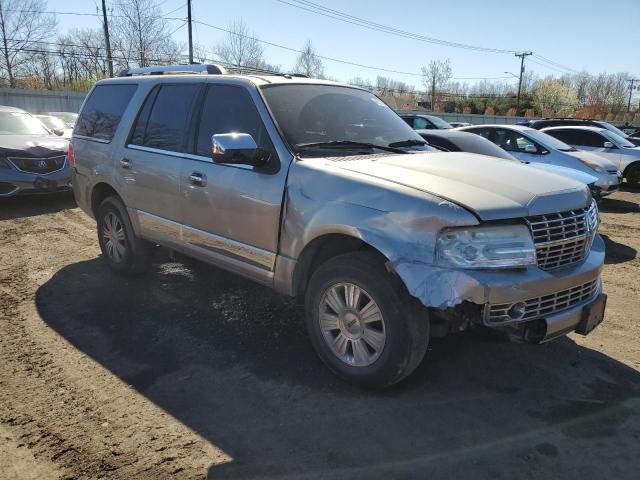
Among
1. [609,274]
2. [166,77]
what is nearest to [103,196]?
[166,77]

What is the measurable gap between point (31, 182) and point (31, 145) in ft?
2.40

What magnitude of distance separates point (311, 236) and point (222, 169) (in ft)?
3.46

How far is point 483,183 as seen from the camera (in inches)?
123

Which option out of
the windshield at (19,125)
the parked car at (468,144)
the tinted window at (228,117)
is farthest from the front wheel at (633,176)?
the windshield at (19,125)

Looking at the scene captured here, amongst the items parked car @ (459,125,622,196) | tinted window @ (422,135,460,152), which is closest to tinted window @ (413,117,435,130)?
parked car @ (459,125,622,196)

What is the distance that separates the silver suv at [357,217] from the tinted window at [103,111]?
46 cm

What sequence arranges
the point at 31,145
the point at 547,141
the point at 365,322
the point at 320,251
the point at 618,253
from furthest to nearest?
the point at 547,141, the point at 31,145, the point at 618,253, the point at 320,251, the point at 365,322

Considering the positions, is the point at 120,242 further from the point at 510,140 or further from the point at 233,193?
the point at 510,140

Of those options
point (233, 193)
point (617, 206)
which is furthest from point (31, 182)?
point (617, 206)

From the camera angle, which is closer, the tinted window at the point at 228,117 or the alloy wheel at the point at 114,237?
the tinted window at the point at 228,117

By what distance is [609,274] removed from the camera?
19.4ft

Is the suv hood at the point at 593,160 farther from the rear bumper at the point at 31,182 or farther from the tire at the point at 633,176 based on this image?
the rear bumper at the point at 31,182

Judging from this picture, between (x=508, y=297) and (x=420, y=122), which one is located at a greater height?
(x=420, y=122)

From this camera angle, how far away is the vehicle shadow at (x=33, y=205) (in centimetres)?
866
